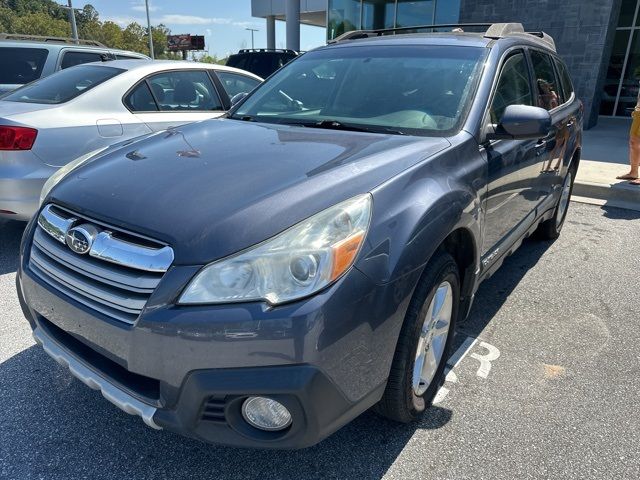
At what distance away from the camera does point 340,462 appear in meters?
2.05

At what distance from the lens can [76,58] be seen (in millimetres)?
6785

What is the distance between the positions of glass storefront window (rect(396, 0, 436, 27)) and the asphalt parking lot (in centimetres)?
1374

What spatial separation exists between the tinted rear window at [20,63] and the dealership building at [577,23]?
10854mm

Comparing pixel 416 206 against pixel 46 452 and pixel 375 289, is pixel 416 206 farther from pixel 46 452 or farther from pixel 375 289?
pixel 46 452

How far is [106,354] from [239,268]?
0.64m

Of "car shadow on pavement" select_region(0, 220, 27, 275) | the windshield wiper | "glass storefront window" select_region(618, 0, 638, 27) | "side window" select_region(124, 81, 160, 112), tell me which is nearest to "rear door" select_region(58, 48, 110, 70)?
"side window" select_region(124, 81, 160, 112)

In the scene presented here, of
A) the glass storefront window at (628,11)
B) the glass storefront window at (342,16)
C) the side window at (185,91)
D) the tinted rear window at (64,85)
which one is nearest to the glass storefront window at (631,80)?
the glass storefront window at (628,11)

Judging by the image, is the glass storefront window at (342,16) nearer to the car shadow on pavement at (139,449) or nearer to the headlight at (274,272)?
the car shadow on pavement at (139,449)

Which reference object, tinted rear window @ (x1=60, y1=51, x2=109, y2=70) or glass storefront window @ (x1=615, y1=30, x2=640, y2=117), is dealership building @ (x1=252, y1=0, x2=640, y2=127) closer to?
glass storefront window @ (x1=615, y1=30, x2=640, y2=117)

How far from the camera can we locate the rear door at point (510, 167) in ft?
8.66

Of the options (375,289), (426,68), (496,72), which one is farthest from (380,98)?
(375,289)

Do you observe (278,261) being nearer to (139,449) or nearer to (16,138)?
(139,449)

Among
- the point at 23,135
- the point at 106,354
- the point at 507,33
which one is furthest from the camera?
the point at 23,135

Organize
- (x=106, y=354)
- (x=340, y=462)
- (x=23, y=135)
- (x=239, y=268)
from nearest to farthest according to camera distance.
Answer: (x=239, y=268) → (x=106, y=354) → (x=340, y=462) → (x=23, y=135)
